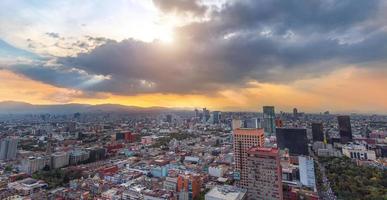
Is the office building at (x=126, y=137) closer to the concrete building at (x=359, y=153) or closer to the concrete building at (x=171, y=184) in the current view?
the concrete building at (x=171, y=184)

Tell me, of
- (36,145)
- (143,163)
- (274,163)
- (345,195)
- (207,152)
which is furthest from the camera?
(36,145)

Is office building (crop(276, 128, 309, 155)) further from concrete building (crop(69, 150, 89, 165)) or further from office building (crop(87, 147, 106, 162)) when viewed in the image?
concrete building (crop(69, 150, 89, 165))

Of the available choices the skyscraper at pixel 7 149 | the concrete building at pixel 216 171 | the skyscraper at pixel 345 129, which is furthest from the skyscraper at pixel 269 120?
the skyscraper at pixel 7 149

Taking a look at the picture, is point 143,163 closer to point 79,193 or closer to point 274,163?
point 79,193

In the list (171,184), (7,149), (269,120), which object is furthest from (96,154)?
(269,120)

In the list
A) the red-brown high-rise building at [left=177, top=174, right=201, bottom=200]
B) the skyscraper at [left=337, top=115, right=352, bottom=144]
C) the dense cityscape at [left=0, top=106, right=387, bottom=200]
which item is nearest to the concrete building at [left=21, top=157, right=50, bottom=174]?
the dense cityscape at [left=0, top=106, right=387, bottom=200]

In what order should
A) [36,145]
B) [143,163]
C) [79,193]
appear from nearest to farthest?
[79,193] → [143,163] → [36,145]

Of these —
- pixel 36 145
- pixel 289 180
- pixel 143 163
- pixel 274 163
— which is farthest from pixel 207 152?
pixel 36 145

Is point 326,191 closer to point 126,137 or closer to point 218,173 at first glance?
point 218,173
